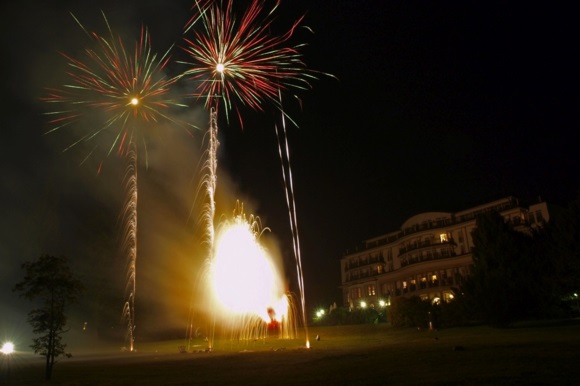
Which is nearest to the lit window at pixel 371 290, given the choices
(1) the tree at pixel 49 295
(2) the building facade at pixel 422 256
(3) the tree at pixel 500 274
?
(2) the building facade at pixel 422 256

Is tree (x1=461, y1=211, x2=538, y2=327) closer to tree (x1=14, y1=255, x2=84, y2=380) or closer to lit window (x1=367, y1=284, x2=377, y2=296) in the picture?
tree (x1=14, y1=255, x2=84, y2=380)

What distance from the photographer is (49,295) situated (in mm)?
19406

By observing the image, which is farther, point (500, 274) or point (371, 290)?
point (371, 290)

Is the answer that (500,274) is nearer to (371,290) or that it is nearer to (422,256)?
(422,256)

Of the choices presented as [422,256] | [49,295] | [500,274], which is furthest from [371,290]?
[49,295]

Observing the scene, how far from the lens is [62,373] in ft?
69.4

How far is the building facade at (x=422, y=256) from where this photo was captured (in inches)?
2370

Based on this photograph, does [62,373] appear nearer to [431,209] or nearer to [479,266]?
[479,266]

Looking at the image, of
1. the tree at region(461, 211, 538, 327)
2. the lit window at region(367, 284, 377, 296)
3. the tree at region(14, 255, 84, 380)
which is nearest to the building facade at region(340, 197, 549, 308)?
the lit window at region(367, 284, 377, 296)

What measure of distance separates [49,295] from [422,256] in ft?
188

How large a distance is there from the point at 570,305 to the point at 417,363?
31307 mm

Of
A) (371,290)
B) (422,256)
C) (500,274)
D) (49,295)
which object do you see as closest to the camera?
(49,295)

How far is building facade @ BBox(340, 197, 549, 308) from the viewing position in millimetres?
60188

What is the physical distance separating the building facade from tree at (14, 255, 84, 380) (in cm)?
4744
